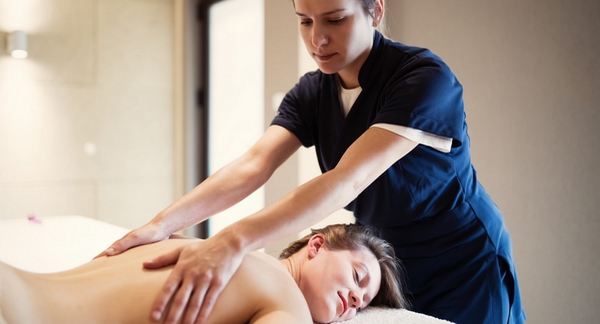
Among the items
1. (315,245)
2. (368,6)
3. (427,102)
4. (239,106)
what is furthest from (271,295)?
(239,106)

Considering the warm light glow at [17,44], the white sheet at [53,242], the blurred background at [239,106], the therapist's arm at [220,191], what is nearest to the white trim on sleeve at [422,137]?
the therapist's arm at [220,191]

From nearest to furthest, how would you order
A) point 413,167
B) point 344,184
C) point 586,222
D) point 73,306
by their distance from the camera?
point 73,306 → point 344,184 → point 413,167 → point 586,222

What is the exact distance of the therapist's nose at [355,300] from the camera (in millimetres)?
1278

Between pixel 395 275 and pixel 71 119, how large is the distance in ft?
10.8

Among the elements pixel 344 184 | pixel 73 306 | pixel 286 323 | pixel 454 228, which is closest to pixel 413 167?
pixel 454 228

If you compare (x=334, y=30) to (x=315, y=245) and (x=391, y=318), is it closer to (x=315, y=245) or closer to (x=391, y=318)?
(x=315, y=245)

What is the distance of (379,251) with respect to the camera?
1.44 m

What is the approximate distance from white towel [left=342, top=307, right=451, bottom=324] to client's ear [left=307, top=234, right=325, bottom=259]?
0.63 ft

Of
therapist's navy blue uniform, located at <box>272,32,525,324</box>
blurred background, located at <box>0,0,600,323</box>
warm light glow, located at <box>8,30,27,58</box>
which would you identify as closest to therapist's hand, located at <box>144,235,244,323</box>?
therapist's navy blue uniform, located at <box>272,32,525,324</box>

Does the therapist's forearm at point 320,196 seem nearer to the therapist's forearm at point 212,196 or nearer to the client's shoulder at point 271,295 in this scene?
the client's shoulder at point 271,295

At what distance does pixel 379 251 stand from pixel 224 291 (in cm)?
54

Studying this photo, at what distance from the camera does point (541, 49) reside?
2105 mm

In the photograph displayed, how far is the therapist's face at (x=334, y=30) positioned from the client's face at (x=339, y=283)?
1.67 ft

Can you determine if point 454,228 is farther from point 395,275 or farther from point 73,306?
point 73,306
